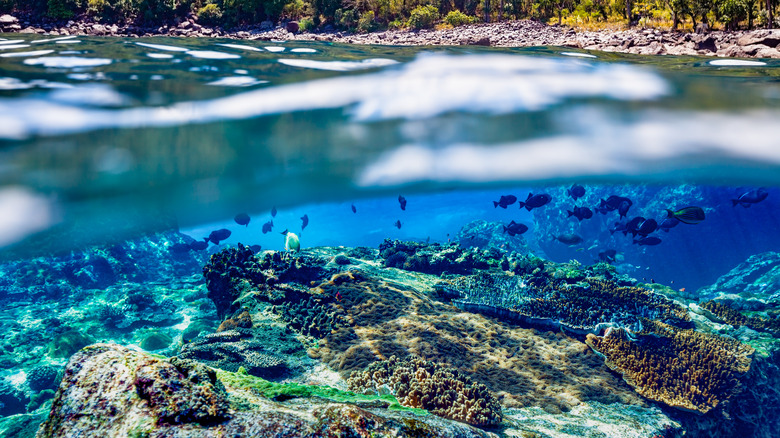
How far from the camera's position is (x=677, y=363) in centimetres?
781

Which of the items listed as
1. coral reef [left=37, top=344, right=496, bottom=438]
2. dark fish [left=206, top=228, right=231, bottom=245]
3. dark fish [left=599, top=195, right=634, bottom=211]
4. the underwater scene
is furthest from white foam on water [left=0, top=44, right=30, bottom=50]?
dark fish [left=599, top=195, right=634, bottom=211]

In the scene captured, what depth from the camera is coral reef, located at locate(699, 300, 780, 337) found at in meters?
10.2

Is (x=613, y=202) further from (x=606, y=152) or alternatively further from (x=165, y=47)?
(x=165, y=47)

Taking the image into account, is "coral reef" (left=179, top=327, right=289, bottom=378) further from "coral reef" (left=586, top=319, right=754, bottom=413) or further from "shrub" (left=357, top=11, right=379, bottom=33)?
"shrub" (left=357, top=11, right=379, bottom=33)

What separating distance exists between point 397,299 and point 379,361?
8.34 ft

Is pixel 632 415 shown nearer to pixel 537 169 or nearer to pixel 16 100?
pixel 537 169

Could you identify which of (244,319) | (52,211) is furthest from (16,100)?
(244,319)

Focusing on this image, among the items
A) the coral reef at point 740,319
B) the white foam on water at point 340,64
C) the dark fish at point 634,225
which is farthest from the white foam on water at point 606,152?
the coral reef at point 740,319

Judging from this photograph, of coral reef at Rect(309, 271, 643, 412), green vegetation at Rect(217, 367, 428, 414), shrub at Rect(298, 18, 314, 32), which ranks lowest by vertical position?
coral reef at Rect(309, 271, 643, 412)

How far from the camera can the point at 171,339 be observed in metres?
10.9

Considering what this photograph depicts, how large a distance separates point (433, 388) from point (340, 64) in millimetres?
8735

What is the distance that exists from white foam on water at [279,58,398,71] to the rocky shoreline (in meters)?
4.96

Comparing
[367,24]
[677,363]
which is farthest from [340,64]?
[677,363]

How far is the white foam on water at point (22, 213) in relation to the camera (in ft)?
32.1
